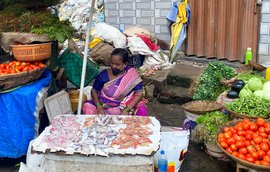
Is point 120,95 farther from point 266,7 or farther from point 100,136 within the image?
point 266,7

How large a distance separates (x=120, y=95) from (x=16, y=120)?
1.35 meters

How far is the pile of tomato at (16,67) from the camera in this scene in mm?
4285

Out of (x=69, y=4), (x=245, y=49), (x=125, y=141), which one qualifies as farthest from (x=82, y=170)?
(x=69, y=4)

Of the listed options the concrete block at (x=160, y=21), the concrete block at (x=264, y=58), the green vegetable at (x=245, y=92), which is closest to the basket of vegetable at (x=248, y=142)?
the green vegetable at (x=245, y=92)

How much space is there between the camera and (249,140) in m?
3.69

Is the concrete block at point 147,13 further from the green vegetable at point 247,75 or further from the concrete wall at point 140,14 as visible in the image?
the green vegetable at point 247,75

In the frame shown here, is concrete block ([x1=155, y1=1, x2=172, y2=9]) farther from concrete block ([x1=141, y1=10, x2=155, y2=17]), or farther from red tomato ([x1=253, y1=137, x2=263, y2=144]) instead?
red tomato ([x1=253, y1=137, x2=263, y2=144])

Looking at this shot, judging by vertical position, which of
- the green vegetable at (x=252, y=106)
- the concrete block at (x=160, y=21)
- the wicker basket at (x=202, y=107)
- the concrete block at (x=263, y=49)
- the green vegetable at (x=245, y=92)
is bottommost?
the wicker basket at (x=202, y=107)

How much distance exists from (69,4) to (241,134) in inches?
421

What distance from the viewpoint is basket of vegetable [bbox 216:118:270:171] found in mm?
3408

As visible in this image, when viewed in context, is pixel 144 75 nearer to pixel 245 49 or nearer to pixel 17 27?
pixel 245 49

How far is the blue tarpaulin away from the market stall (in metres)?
0.74

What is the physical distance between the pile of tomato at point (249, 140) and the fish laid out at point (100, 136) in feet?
2.70

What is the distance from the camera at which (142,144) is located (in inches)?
126
